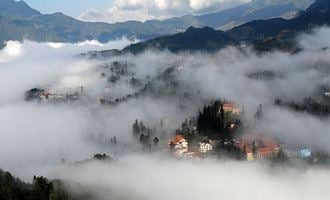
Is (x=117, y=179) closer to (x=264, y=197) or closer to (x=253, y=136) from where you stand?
(x=264, y=197)

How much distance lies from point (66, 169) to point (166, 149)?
39.5 metres

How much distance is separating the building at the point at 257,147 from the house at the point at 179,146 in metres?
11.5

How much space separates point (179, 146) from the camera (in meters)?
135

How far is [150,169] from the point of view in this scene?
11456 centimetres

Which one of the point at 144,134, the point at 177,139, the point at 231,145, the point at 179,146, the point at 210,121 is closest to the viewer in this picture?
the point at 231,145

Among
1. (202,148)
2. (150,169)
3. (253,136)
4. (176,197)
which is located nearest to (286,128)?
(253,136)

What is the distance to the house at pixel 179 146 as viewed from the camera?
130 meters

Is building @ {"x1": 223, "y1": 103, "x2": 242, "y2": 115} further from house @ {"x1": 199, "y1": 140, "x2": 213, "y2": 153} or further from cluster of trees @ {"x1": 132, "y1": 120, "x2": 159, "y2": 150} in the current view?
house @ {"x1": 199, "y1": 140, "x2": 213, "y2": 153}

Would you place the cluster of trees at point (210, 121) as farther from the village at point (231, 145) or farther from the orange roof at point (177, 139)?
the orange roof at point (177, 139)

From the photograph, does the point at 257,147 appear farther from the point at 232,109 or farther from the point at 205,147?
the point at 232,109

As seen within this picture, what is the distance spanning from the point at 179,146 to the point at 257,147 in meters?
18.6

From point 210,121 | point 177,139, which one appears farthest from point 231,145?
point 210,121

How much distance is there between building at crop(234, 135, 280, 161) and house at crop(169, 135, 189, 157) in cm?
1154

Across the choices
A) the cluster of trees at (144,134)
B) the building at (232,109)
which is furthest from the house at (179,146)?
the building at (232,109)
